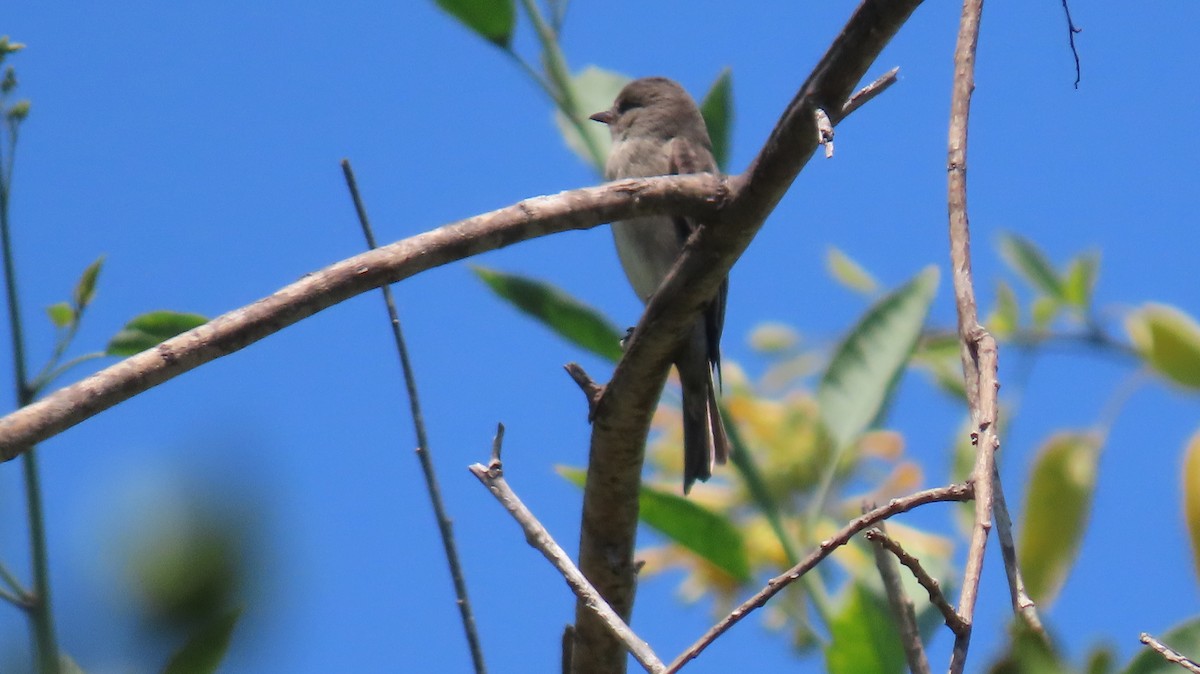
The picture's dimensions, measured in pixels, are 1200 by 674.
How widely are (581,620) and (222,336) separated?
5.93 ft

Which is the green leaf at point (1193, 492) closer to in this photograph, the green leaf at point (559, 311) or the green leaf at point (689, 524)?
the green leaf at point (689, 524)

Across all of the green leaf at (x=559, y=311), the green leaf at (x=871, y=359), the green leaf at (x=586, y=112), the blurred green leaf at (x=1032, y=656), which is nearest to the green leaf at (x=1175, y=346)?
the green leaf at (x=871, y=359)

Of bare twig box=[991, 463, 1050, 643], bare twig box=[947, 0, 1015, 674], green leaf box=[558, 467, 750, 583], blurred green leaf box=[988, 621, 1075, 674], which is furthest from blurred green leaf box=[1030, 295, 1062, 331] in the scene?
blurred green leaf box=[988, 621, 1075, 674]

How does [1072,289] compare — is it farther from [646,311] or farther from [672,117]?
[672,117]

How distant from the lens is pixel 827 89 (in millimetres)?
2340

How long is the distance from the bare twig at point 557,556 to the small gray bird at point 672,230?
2.03 ft

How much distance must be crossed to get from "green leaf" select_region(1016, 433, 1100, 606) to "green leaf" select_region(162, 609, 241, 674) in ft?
5.04

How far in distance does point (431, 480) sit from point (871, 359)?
1444 millimetres

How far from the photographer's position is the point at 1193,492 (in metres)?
2.29

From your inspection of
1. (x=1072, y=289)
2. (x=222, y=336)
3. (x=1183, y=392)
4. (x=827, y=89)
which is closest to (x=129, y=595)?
(x=222, y=336)

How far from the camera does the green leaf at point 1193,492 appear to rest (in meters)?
2.08

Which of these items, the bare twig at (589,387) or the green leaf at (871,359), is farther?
the green leaf at (871,359)

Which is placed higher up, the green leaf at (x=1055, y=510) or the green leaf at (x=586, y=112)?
the green leaf at (x=586, y=112)

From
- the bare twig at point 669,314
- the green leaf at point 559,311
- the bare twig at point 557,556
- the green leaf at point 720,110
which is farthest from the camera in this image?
the green leaf at point 720,110
